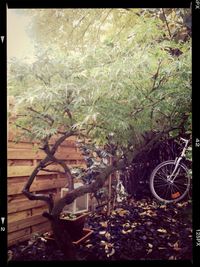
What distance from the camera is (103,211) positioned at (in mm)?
2723

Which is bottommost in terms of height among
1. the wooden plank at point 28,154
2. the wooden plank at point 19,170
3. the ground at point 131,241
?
the ground at point 131,241

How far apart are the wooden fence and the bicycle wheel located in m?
0.65

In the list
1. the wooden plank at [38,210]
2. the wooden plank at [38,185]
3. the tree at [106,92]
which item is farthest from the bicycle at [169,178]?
the wooden plank at [38,210]

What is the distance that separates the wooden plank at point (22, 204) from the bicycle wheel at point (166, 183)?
3.20 feet

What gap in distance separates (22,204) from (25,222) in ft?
0.50

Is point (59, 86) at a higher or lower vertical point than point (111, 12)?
lower

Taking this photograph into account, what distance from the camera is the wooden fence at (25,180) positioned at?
266 cm

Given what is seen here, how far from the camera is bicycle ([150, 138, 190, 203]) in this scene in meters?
2.71

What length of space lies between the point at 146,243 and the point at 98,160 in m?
0.81

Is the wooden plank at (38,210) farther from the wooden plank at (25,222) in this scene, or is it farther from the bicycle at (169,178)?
the bicycle at (169,178)

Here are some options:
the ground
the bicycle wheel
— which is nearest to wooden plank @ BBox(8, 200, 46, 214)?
the ground

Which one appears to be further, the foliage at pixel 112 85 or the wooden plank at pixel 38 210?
the wooden plank at pixel 38 210

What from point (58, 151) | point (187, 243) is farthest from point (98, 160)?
point (187, 243)
